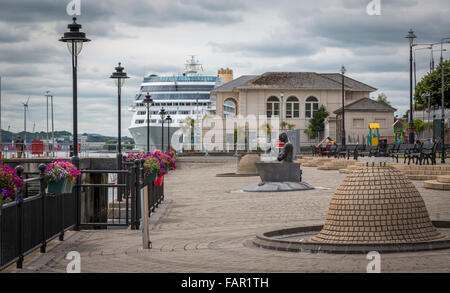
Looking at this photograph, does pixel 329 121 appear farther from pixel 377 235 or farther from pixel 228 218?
→ pixel 377 235

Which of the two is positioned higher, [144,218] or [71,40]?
[71,40]

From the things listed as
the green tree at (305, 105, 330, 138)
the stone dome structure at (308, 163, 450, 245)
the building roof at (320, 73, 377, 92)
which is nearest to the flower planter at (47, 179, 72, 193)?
the stone dome structure at (308, 163, 450, 245)

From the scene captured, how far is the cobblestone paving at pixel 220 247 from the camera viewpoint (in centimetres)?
789

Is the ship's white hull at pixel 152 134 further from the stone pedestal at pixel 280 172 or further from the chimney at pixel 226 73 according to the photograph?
the stone pedestal at pixel 280 172

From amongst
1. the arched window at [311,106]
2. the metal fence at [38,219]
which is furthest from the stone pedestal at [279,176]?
the arched window at [311,106]

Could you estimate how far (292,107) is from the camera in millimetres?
83125

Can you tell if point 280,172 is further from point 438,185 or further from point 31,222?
point 31,222

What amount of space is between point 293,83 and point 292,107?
9.70 feet

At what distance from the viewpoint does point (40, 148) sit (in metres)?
46.2

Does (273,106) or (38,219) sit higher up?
(273,106)

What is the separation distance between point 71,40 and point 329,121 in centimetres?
6311

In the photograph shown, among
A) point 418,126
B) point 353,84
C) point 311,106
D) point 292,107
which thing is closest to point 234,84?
point 292,107

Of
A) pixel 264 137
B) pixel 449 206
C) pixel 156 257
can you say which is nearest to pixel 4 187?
pixel 156 257

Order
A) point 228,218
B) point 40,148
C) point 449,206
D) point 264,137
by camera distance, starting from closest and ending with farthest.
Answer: point 228,218
point 449,206
point 40,148
point 264,137
